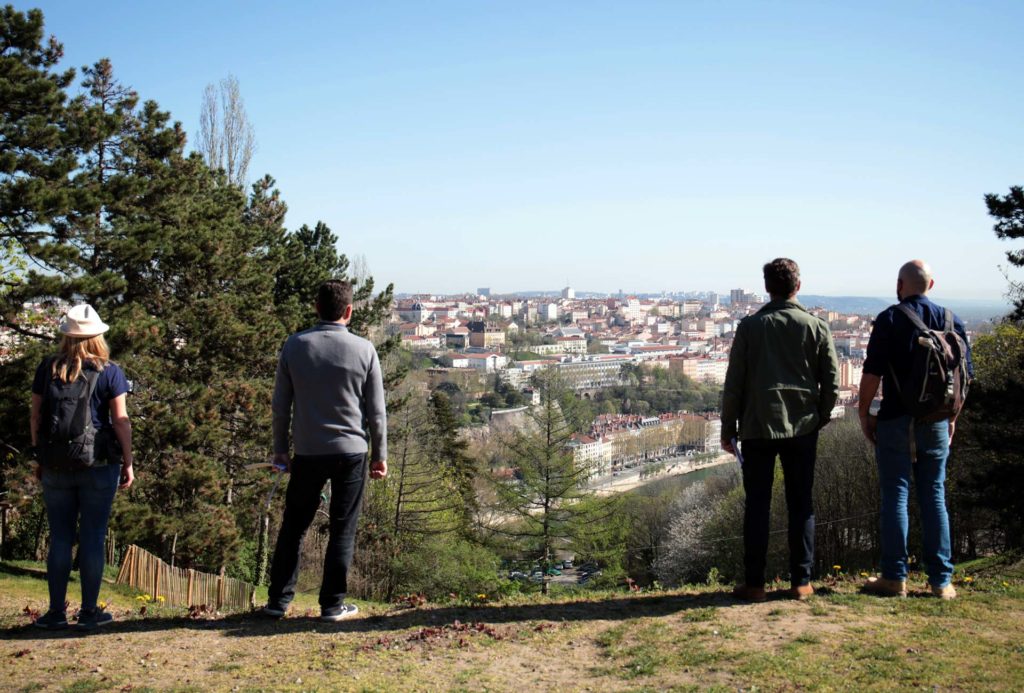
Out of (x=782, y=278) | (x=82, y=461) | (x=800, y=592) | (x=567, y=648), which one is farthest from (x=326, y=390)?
(x=800, y=592)

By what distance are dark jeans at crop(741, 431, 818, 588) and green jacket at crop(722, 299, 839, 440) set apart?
0.29 feet

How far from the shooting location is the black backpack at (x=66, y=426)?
400 centimetres

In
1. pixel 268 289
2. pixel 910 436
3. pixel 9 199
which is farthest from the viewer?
pixel 268 289

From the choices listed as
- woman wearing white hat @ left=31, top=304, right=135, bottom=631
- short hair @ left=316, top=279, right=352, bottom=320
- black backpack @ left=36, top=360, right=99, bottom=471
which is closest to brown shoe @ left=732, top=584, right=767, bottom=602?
short hair @ left=316, top=279, right=352, bottom=320

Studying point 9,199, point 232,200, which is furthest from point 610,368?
point 9,199

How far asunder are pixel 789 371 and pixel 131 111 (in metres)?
13.8

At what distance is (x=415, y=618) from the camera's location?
4.47 metres

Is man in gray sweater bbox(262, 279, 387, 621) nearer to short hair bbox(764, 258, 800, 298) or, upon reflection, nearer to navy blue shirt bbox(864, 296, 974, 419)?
short hair bbox(764, 258, 800, 298)

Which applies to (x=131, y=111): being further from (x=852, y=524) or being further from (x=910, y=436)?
(x=852, y=524)

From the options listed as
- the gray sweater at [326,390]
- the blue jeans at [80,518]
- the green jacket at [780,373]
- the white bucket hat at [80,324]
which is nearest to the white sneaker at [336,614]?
the gray sweater at [326,390]

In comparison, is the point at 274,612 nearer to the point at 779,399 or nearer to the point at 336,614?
the point at 336,614

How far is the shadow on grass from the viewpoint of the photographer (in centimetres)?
417

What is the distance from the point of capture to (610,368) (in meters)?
115

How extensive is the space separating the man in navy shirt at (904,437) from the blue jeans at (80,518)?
13.0 ft
